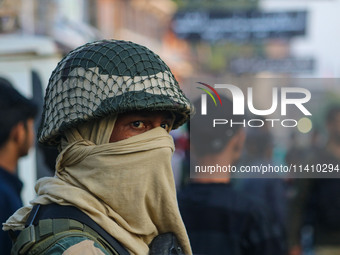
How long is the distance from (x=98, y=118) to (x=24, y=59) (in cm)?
308

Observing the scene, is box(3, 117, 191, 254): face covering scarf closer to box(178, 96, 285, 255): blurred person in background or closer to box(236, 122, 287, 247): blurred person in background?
box(178, 96, 285, 255): blurred person in background

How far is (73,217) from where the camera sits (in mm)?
1455

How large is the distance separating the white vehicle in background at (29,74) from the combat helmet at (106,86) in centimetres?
248

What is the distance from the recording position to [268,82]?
3912 millimetres

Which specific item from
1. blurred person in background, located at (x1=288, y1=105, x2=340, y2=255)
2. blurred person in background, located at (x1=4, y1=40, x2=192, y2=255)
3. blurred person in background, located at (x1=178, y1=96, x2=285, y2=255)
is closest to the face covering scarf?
blurred person in background, located at (x1=4, y1=40, x2=192, y2=255)

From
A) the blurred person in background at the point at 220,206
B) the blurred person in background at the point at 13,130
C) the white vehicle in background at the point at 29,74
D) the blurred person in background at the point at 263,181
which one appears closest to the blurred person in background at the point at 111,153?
the blurred person in background at the point at 13,130

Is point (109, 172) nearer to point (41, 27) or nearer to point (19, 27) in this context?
point (19, 27)

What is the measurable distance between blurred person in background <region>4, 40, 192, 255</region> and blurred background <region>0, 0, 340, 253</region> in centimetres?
153

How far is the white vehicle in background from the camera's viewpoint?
4121 millimetres

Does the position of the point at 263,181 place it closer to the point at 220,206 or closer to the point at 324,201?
the point at 324,201

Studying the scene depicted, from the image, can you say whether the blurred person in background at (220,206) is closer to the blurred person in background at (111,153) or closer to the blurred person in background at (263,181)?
the blurred person in background at (263,181)

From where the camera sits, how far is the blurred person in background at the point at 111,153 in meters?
1.49

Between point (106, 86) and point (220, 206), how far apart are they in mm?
1720

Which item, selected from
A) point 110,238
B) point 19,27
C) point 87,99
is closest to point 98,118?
point 87,99
